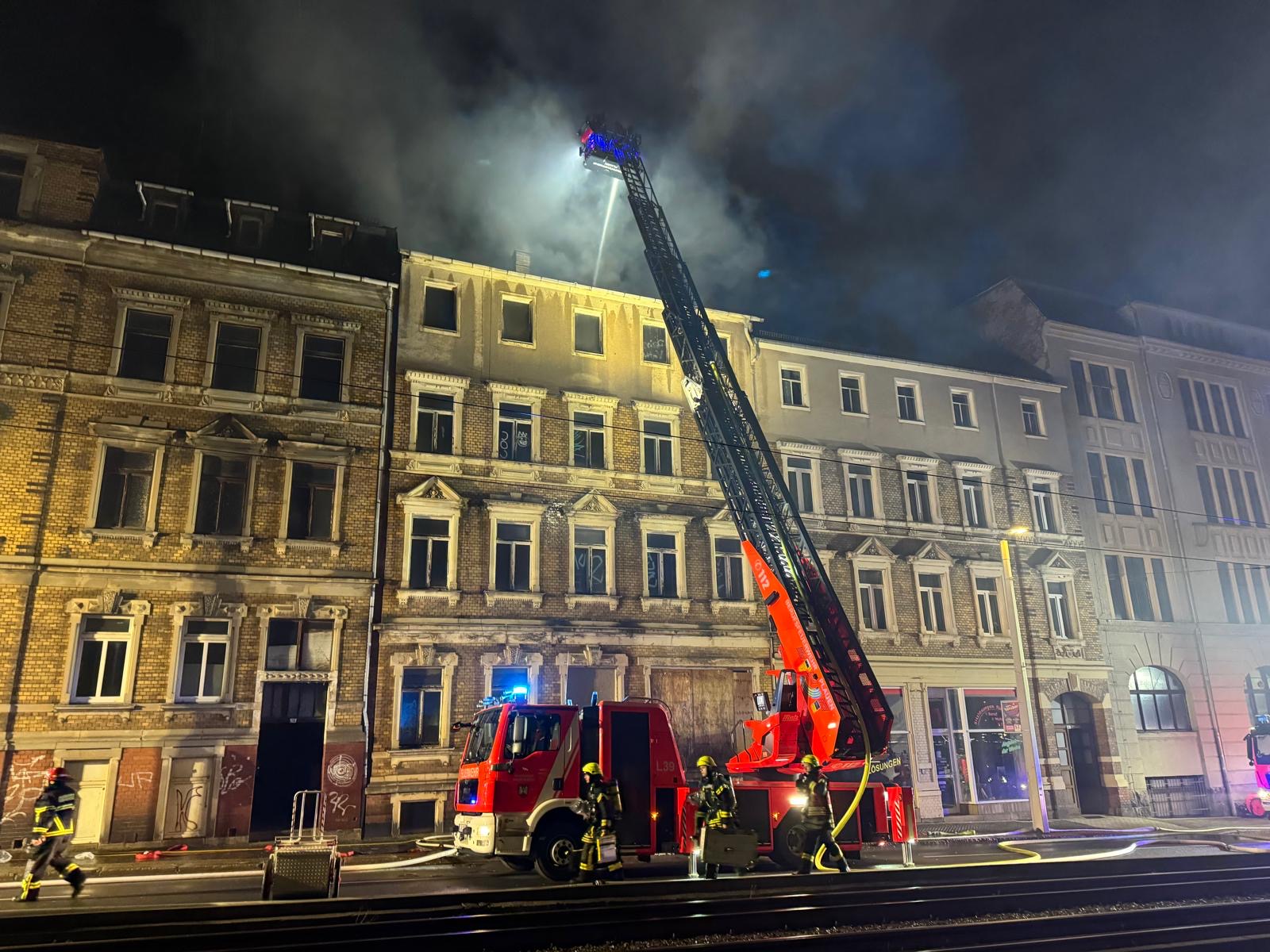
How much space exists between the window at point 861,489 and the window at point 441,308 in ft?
42.7

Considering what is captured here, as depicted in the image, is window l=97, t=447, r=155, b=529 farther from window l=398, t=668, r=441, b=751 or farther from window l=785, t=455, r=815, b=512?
window l=785, t=455, r=815, b=512

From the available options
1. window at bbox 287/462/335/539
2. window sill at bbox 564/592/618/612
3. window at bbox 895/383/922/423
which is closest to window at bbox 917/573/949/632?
window at bbox 895/383/922/423

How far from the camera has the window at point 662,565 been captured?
912 inches

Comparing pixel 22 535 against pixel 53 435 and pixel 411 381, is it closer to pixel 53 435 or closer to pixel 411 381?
Result: pixel 53 435

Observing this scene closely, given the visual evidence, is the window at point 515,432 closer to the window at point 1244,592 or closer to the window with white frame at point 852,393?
the window with white frame at point 852,393

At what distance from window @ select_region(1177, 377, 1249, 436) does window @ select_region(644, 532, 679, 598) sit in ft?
72.6

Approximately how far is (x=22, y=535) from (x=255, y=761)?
22.4ft

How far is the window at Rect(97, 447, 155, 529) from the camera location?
18.5m

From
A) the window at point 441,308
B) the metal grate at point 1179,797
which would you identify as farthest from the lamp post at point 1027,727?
the window at point 441,308

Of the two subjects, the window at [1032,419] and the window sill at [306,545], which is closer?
the window sill at [306,545]

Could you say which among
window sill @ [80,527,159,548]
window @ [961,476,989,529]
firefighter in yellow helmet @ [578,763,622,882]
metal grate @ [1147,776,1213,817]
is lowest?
metal grate @ [1147,776,1213,817]

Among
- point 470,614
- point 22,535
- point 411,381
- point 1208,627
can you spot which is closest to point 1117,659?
point 1208,627

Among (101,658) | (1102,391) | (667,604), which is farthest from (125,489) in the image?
(1102,391)

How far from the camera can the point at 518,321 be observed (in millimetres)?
23891
